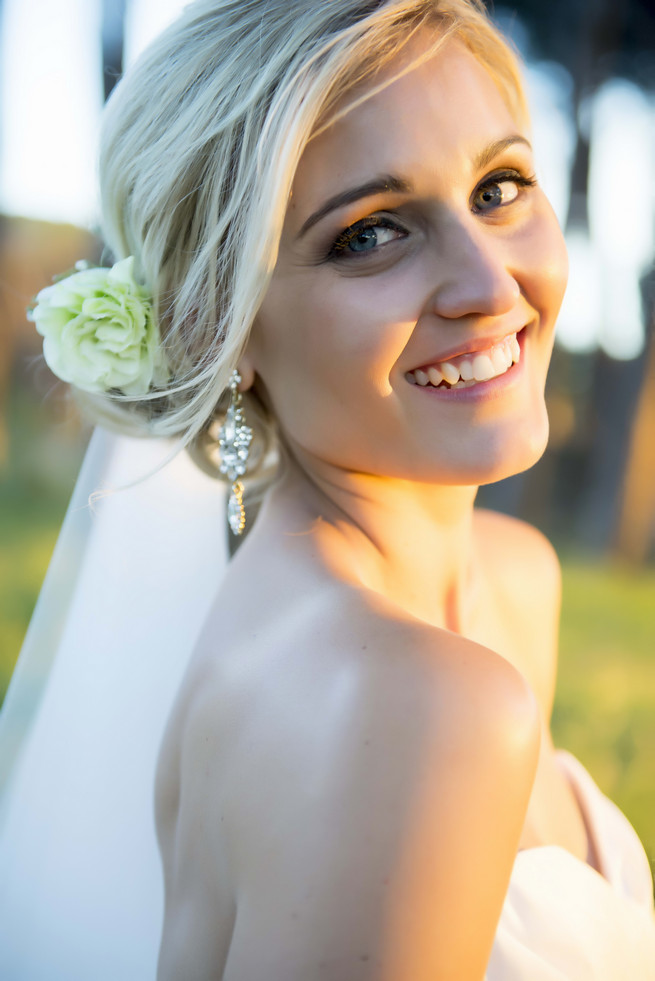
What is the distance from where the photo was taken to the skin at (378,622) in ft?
4.00

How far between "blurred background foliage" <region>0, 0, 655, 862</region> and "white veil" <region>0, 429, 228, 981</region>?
2705 mm

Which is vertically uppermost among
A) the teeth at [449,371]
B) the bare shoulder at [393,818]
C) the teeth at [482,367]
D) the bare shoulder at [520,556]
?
the teeth at [482,367]

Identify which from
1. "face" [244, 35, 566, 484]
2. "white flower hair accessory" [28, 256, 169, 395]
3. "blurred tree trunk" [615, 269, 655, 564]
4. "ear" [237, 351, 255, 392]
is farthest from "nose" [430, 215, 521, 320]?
"blurred tree trunk" [615, 269, 655, 564]

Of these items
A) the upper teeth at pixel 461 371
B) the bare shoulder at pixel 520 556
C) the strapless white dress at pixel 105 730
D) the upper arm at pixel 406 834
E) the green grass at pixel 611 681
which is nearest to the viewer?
the upper arm at pixel 406 834

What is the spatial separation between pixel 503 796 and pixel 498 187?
123cm

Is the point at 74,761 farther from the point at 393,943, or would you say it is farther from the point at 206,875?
the point at 393,943

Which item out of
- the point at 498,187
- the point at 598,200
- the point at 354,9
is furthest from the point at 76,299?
the point at 598,200

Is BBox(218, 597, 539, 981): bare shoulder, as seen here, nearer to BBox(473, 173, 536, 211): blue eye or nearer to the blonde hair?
the blonde hair

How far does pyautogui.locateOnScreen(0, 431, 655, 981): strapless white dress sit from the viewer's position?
7.32 feet

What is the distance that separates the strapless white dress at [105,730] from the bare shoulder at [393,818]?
2.89 ft

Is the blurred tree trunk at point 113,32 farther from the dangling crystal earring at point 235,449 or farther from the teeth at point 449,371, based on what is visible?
the teeth at point 449,371

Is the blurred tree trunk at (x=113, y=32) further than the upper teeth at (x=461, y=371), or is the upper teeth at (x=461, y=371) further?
the blurred tree trunk at (x=113, y=32)

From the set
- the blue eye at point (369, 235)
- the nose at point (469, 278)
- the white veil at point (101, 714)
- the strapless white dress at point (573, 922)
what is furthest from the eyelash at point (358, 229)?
the strapless white dress at point (573, 922)

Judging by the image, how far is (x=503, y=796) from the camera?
4.08 ft
